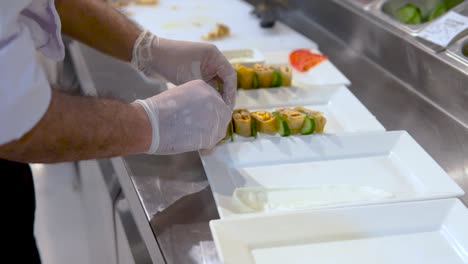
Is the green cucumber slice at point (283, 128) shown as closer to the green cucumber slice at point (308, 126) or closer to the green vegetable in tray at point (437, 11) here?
the green cucumber slice at point (308, 126)

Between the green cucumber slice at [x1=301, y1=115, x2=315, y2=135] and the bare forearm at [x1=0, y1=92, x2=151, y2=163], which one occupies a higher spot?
the bare forearm at [x1=0, y1=92, x2=151, y2=163]

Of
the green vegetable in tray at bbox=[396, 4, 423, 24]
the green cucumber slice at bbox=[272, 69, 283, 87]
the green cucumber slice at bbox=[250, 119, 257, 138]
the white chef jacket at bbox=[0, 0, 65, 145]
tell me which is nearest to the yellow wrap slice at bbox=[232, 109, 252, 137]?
the green cucumber slice at bbox=[250, 119, 257, 138]

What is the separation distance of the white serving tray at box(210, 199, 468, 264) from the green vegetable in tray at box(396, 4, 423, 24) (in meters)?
0.84

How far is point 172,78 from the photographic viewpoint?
3.88 feet

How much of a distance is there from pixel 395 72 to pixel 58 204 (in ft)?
4.67

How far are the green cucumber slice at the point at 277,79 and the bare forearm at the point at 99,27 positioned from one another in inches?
14.7

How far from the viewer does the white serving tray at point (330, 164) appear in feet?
3.12

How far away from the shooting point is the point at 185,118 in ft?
2.94

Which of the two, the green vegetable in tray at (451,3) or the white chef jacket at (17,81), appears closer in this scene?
the white chef jacket at (17,81)

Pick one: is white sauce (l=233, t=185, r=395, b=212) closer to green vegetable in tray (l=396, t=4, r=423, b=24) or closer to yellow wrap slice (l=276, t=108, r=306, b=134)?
yellow wrap slice (l=276, t=108, r=306, b=134)

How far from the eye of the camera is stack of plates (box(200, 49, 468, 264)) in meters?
0.80

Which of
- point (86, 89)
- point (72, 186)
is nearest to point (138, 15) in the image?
point (86, 89)

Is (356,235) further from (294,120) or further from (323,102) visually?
(323,102)

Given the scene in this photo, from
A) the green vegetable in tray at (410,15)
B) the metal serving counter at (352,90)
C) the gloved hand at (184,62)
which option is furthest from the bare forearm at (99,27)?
the green vegetable in tray at (410,15)
